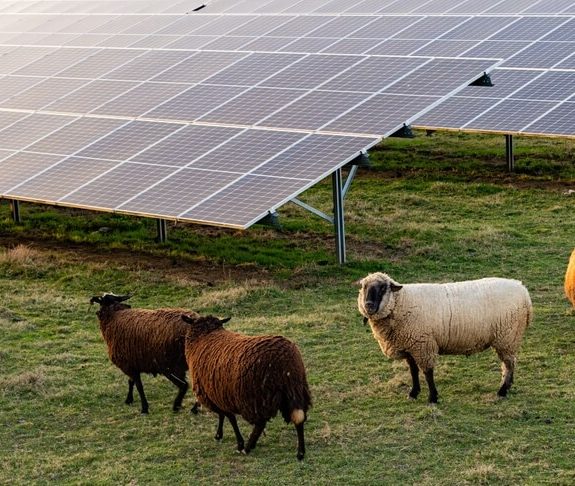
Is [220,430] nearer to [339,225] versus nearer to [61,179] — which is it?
[339,225]

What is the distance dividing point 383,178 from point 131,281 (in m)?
8.38

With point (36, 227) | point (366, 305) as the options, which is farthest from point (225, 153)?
point (366, 305)

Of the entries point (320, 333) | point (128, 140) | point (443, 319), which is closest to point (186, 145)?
point (128, 140)

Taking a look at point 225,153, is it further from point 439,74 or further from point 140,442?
point 140,442

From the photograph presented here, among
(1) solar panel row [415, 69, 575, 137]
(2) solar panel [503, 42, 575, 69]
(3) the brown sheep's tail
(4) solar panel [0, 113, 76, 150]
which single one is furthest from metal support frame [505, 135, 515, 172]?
(3) the brown sheep's tail

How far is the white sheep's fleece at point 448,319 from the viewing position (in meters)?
11.8

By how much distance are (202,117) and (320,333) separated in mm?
6211

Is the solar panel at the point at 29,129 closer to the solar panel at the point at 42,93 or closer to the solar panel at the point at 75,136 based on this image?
the solar panel at the point at 75,136

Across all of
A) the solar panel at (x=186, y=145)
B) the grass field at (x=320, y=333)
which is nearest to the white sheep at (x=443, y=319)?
the grass field at (x=320, y=333)

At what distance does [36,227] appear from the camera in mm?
21109

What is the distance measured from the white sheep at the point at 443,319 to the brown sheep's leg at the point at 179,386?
2007 millimetres

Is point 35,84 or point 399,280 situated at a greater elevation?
point 35,84

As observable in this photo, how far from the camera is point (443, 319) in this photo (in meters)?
11.8

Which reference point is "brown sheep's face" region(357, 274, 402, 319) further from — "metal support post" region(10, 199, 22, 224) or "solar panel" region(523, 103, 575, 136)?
"metal support post" region(10, 199, 22, 224)
